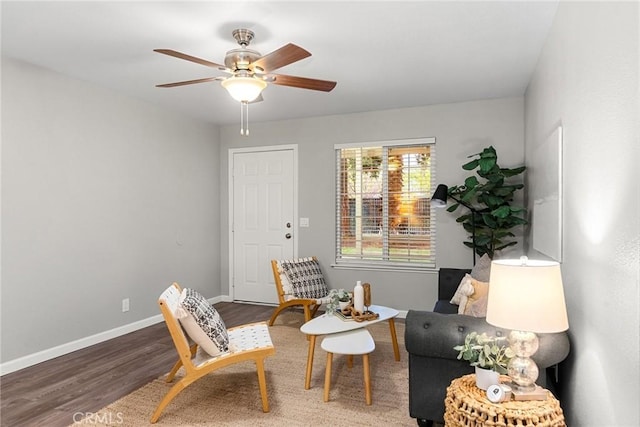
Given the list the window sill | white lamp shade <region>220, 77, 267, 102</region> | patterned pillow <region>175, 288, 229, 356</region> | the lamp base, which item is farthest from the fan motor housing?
the window sill

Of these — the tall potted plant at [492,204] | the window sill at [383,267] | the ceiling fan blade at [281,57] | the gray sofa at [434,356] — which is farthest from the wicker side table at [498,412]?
the window sill at [383,267]

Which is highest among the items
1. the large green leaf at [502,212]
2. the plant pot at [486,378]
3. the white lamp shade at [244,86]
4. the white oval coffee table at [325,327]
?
the white lamp shade at [244,86]

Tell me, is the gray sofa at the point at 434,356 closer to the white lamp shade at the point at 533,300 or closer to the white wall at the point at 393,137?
the white lamp shade at the point at 533,300

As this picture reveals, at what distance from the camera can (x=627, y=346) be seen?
1.31 metres

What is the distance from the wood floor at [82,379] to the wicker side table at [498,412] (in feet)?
7.38

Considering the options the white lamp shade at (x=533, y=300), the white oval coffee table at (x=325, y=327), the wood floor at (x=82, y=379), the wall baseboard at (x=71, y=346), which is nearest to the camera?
the white lamp shade at (x=533, y=300)

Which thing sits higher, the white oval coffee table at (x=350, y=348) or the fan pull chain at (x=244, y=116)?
the fan pull chain at (x=244, y=116)

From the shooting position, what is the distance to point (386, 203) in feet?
16.2

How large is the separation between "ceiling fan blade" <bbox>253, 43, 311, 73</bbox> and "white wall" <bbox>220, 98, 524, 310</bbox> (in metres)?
2.49

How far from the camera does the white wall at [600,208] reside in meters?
1.30

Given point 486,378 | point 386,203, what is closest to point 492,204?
point 386,203

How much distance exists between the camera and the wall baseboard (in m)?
3.22

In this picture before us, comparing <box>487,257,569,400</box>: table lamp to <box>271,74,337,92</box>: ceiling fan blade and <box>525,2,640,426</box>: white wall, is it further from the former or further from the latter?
<box>271,74,337,92</box>: ceiling fan blade

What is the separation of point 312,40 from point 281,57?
0.57 metres
